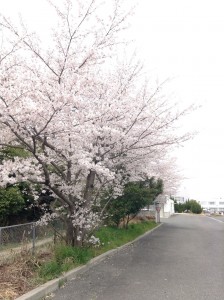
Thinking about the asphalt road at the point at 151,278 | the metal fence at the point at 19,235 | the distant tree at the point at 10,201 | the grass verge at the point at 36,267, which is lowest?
the asphalt road at the point at 151,278

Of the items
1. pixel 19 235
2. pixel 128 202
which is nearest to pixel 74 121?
pixel 19 235

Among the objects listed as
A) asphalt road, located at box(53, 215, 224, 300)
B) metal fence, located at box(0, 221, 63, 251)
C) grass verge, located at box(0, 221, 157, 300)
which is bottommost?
asphalt road, located at box(53, 215, 224, 300)

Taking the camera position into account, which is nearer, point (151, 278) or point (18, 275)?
point (18, 275)

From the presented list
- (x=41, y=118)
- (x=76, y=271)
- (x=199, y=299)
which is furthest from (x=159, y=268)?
(x=41, y=118)

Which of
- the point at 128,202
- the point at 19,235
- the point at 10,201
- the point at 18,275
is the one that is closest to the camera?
the point at 18,275

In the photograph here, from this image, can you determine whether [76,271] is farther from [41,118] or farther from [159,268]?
[41,118]

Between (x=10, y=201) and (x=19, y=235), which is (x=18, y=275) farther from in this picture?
(x=10, y=201)

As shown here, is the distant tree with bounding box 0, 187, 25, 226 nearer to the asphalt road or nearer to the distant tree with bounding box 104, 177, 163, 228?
the asphalt road

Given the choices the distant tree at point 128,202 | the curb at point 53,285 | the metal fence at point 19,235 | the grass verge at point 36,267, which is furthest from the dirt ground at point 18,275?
the distant tree at point 128,202

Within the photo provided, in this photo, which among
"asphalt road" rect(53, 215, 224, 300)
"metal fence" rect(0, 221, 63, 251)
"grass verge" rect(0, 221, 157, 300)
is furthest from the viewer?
"metal fence" rect(0, 221, 63, 251)

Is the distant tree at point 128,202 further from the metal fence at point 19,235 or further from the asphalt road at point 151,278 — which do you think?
the metal fence at point 19,235

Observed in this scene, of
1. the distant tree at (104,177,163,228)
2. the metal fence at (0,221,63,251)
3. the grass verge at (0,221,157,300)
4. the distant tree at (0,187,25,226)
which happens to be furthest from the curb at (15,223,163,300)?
the distant tree at (104,177,163,228)

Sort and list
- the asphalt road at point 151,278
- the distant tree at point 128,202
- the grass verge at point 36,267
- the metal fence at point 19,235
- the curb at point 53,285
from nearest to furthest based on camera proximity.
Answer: the curb at point 53,285, the grass verge at point 36,267, the asphalt road at point 151,278, the metal fence at point 19,235, the distant tree at point 128,202

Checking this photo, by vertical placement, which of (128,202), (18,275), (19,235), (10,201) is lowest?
(18,275)
